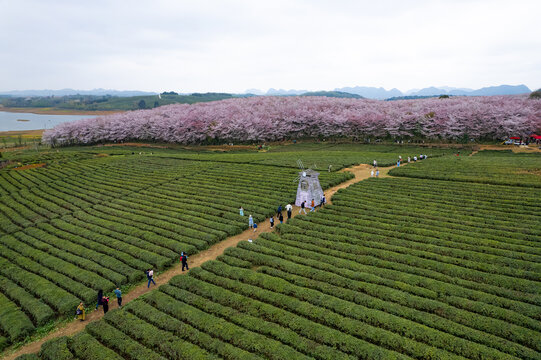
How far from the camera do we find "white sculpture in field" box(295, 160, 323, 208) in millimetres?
31828

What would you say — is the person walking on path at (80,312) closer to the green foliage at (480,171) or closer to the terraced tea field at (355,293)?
the terraced tea field at (355,293)

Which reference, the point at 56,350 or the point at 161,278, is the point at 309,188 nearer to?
the point at 161,278

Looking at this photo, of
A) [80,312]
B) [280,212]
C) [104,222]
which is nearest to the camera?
[80,312]

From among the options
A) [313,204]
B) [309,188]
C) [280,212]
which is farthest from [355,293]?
[309,188]

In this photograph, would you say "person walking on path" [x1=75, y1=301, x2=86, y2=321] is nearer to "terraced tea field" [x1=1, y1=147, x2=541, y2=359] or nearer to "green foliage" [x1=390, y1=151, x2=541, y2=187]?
"terraced tea field" [x1=1, y1=147, x2=541, y2=359]

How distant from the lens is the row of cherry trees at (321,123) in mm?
73000

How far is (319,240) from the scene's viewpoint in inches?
966

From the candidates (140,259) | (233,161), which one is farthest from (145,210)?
(233,161)

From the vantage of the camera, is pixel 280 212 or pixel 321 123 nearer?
pixel 280 212

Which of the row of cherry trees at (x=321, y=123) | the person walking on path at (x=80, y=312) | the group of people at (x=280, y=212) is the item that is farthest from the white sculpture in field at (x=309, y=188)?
the row of cherry trees at (x=321, y=123)

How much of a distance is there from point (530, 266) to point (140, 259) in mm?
27340

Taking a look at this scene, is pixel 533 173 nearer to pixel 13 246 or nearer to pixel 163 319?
pixel 163 319

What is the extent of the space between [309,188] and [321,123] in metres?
61.9

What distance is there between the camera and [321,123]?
90250 mm
